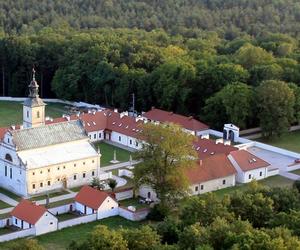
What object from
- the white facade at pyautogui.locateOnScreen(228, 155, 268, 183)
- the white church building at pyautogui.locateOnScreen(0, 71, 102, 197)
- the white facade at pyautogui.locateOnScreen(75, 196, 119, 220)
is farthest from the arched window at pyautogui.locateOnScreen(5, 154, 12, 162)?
the white facade at pyautogui.locateOnScreen(228, 155, 268, 183)

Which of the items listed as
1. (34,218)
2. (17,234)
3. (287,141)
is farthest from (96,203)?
(287,141)

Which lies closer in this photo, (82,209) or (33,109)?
(82,209)

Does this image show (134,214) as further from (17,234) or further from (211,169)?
(211,169)

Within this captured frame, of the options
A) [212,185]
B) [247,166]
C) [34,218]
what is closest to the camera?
[34,218]

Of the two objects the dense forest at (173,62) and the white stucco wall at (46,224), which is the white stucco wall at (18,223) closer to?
the white stucco wall at (46,224)

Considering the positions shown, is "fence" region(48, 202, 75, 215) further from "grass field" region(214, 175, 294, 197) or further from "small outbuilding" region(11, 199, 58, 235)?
"grass field" region(214, 175, 294, 197)

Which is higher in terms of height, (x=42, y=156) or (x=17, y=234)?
(x=42, y=156)

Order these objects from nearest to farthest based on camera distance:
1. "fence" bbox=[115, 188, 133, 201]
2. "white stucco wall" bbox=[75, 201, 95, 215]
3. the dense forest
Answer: "white stucco wall" bbox=[75, 201, 95, 215]
"fence" bbox=[115, 188, 133, 201]
the dense forest
